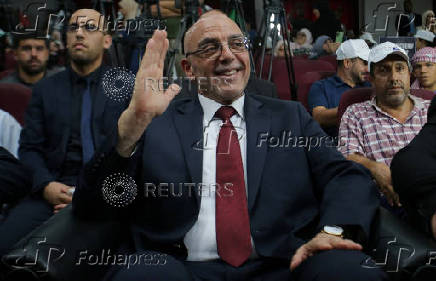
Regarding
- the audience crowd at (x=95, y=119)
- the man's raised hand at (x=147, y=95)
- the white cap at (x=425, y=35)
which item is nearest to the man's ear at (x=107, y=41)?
the audience crowd at (x=95, y=119)

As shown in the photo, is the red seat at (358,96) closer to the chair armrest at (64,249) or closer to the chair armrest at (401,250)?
the chair armrest at (401,250)

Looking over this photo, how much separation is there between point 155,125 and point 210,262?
0.39 m

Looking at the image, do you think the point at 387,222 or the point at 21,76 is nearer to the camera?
the point at 387,222

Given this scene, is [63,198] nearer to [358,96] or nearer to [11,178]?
[11,178]

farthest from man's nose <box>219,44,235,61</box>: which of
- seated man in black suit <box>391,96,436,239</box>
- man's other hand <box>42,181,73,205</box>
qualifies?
man's other hand <box>42,181,73,205</box>

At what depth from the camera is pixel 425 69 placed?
7.97 ft

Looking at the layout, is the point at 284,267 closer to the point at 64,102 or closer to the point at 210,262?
the point at 210,262

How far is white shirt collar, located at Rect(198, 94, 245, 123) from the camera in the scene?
1.29m

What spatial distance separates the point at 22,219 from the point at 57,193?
136 millimetres

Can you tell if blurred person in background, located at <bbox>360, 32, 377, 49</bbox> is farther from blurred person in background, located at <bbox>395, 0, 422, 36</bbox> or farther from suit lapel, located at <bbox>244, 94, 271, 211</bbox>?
suit lapel, located at <bbox>244, 94, 271, 211</bbox>

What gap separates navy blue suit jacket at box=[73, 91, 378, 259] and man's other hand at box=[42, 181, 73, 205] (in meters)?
0.47

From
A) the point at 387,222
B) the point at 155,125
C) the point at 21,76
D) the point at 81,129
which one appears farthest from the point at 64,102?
the point at 387,222

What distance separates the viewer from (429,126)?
121 cm

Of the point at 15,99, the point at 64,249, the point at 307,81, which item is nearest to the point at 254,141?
the point at 64,249
